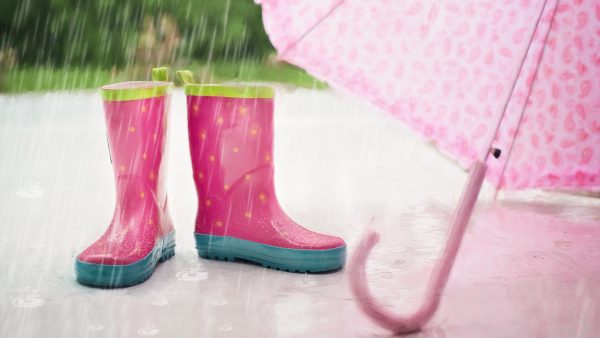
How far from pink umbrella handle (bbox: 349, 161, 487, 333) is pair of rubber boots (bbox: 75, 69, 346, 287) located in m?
0.30

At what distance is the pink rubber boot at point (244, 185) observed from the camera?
1427mm

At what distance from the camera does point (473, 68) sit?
4.86 ft

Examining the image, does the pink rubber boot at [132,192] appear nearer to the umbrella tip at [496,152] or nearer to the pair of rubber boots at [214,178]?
the pair of rubber boots at [214,178]

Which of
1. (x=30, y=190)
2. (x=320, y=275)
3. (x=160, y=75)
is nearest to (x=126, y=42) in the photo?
(x=30, y=190)

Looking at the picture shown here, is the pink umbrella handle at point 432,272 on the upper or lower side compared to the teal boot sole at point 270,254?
upper

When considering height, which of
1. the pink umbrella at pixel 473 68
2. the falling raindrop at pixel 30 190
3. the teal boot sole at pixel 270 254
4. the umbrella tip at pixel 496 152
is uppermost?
the pink umbrella at pixel 473 68

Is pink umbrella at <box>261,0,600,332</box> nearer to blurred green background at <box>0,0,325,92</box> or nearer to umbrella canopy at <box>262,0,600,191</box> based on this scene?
umbrella canopy at <box>262,0,600,191</box>

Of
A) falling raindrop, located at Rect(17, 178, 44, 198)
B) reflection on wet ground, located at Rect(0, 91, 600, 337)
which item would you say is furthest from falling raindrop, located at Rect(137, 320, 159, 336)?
falling raindrop, located at Rect(17, 178, 44, 198)

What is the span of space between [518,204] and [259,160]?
0.93 m

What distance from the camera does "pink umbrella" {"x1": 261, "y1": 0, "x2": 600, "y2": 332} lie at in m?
1.42

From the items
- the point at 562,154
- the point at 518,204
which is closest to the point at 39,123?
the point at 518,204

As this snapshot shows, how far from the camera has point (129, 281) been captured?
1.33 meters

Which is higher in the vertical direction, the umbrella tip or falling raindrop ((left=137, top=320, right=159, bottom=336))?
the umbrella tip

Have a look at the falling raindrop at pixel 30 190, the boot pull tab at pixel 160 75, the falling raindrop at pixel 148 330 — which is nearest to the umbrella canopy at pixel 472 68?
the boot pull tab at pixel 160 75
